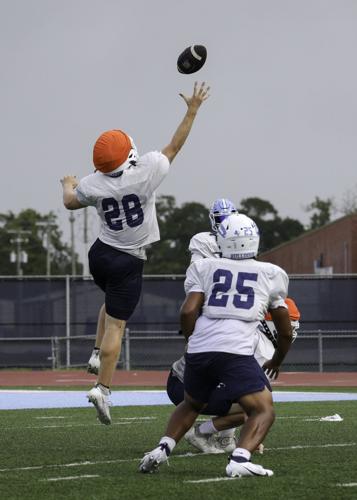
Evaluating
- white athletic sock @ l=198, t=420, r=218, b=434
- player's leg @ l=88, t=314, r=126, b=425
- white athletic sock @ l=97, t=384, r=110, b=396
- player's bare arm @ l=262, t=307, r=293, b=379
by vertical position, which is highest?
player's bare arm @ l=262, t=307, r=293, b=379

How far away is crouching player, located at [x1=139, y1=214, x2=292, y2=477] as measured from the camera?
7.28 m

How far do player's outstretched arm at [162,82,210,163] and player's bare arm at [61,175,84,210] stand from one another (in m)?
0.78

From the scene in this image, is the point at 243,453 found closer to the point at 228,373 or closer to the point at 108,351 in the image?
the point at 228,373

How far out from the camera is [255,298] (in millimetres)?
7352

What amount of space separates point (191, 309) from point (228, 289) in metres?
0.26

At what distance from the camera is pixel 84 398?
16781 mm

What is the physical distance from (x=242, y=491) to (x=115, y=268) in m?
3.02

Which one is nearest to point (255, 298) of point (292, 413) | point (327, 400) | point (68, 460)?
point (68, 460)

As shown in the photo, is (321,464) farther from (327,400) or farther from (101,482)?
(327,400)

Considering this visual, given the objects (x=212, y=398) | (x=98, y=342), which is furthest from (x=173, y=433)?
(x=98, y=342)

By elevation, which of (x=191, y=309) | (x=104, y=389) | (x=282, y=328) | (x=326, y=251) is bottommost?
(x=104, y=389)

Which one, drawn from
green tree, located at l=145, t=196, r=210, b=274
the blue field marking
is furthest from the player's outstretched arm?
green tree, located at l=145, t=196, r=210, b=274

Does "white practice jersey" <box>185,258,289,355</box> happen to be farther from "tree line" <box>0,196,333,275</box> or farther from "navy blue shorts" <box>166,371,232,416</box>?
"tree line" <box>0,196,333,275</box>

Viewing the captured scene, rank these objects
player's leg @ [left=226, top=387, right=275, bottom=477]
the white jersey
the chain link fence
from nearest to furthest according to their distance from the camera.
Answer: player's leg @ [left=226, top=387, right=275, bottom=477] → the white jersey → the chain link fence
